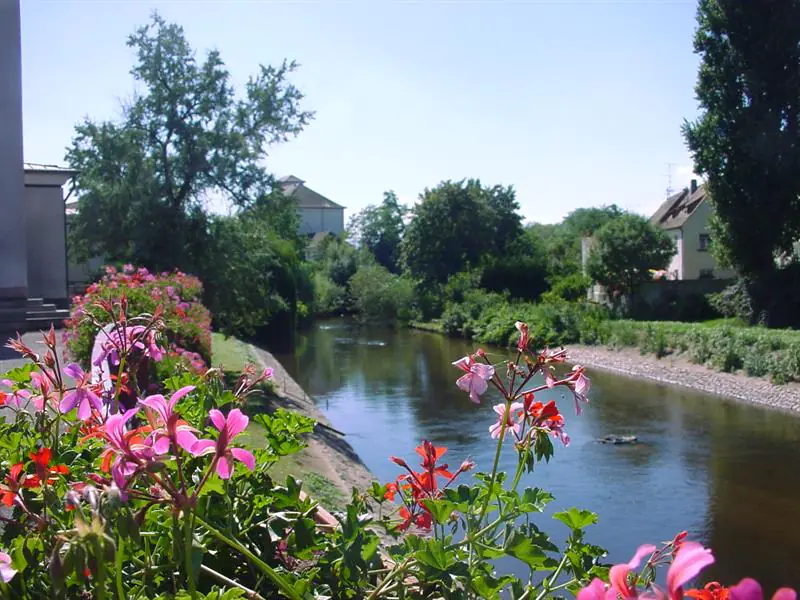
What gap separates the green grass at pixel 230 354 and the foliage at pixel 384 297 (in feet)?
69.9

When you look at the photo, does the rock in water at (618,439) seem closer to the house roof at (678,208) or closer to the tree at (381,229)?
the house roof at (678,208)

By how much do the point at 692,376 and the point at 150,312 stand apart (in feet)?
56.8

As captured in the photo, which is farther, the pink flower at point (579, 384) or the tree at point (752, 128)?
the tree at point (752, 128)

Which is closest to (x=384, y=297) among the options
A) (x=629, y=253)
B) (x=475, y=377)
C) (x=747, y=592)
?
(x=629, y=253)

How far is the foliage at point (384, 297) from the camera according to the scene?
45375 millimetres

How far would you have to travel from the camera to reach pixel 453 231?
1757 inches

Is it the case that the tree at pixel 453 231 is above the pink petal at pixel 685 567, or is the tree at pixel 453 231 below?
above

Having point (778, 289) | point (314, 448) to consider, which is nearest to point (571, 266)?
point (778, 289)

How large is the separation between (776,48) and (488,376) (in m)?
27.5

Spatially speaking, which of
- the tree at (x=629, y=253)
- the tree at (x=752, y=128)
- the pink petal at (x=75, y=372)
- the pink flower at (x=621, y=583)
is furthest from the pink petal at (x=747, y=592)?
the tree at (x=629, y=253)

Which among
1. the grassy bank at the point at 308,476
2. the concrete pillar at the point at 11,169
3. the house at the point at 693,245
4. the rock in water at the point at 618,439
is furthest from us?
the house at the point at 693,245

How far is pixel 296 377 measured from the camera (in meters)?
23.6

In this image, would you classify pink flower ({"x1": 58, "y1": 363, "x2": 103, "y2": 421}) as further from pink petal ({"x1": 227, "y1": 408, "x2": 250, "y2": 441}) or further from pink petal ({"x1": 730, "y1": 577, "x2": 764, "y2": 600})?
pink petal ({"x1": 730, "y1": 577, "x2": 764, "y2": 600})

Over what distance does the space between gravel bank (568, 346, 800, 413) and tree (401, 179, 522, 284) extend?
54.9ft
